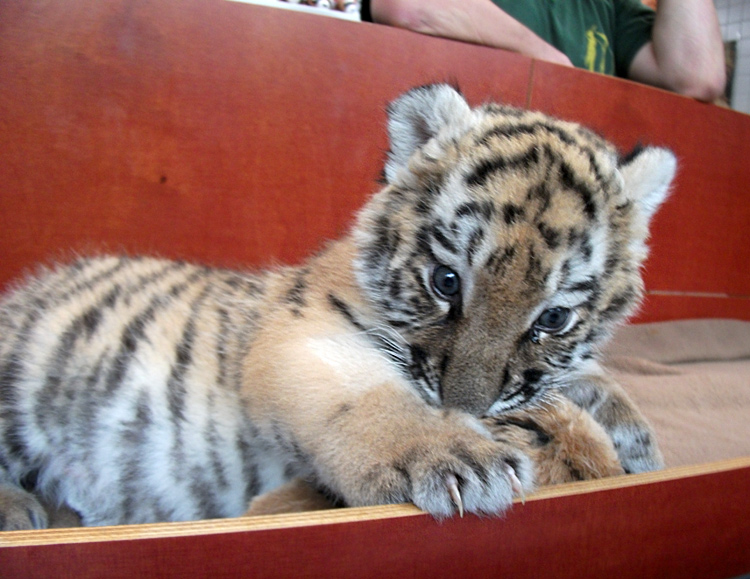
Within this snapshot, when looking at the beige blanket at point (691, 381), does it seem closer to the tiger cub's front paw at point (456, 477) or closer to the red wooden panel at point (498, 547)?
the red wooden panel at point (498, 547)

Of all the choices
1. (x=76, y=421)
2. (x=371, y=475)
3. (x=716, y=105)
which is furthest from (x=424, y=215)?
(x=716, y=105)

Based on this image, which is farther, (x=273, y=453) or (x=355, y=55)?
(x=355, y=55)

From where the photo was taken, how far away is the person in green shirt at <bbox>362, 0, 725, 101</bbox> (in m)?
2.13

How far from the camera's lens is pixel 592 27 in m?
2.91

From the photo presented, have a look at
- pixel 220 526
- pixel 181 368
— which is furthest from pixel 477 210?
pixel 181 368

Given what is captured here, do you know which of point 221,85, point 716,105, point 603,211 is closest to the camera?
point 603,211

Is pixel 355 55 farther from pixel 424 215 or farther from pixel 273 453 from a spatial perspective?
pixel 273 453

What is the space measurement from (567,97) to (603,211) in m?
1.35

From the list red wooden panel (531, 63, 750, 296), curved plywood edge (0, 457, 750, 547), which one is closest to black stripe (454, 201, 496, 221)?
curved plywood edge (0, 457, 750, 547)

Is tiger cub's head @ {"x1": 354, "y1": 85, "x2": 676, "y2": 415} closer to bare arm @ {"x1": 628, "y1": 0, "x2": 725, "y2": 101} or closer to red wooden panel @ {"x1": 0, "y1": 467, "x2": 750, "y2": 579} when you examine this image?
red wooden panel @ {"x1": 0, "y1": 467, "x2": 750, "y2": 579}

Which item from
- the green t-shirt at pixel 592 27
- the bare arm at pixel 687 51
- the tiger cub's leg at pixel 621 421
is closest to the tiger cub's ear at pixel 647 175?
the tiger cub's leg at pixel 621 421

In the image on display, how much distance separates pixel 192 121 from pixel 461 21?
107cm

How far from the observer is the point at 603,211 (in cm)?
105

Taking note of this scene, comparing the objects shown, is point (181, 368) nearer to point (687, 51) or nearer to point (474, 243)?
point (474, 243)
